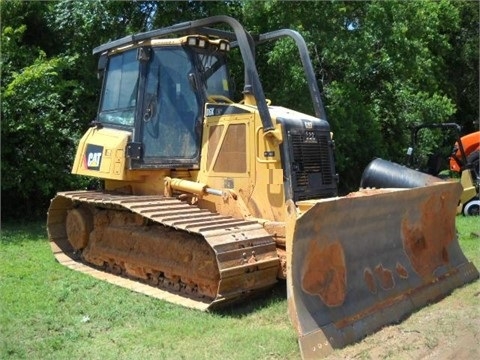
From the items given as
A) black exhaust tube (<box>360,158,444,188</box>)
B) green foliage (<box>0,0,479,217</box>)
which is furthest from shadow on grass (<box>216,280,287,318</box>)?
green foliage (<box>0,0,479,217</box>)

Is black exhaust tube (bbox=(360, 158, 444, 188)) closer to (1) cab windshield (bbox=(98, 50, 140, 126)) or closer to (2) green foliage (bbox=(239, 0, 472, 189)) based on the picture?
(2) green foliage (bbox=(239, 0, 472, 189))

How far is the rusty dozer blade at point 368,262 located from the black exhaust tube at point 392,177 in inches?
65.3

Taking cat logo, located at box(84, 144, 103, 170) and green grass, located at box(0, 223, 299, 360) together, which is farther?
cat logo, located at box(84, 144, 103, 170)

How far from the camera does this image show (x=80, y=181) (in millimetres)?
11750

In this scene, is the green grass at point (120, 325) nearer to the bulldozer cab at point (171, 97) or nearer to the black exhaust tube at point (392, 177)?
the bulldozer cab at point (171, 97)

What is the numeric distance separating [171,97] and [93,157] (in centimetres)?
140

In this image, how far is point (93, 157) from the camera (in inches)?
296

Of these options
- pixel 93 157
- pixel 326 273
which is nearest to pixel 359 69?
pixel 93 157

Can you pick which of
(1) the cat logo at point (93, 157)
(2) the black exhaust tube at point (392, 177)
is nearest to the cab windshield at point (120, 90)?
(1) the cat logo at point (93, 157)

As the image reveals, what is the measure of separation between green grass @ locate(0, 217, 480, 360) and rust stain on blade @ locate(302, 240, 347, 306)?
0.43 m

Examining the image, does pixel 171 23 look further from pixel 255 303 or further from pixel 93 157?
pixel 255 303

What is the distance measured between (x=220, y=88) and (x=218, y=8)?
5661 mm

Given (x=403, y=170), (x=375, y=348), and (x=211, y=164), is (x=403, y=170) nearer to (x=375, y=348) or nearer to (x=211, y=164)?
(x=211, y=164)

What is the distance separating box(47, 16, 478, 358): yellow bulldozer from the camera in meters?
5.10
